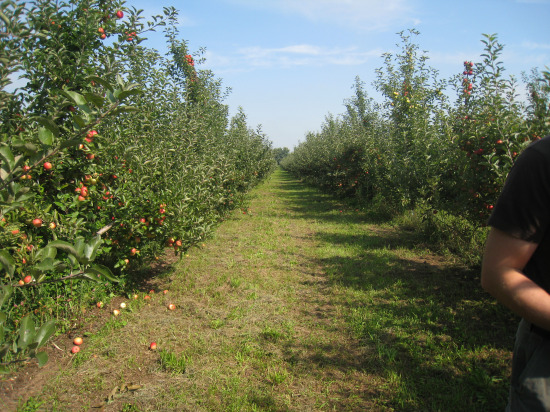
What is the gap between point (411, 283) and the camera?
5.22 metres

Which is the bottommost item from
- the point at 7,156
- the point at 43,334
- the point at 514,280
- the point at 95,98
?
the point at 43,334

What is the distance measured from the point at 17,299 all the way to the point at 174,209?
70.1 inches

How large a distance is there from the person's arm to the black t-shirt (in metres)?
0.03

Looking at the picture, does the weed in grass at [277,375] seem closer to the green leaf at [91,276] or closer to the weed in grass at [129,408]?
the weed in grass at [129,408]

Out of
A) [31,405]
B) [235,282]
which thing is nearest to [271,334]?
[235,282]

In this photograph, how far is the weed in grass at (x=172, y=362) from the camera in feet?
10.5

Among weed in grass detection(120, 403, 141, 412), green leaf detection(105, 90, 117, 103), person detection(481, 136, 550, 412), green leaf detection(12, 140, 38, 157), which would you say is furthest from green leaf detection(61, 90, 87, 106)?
weed in grass detection(120, 403, 141, 412)

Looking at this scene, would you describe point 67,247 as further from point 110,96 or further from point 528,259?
point 528,259

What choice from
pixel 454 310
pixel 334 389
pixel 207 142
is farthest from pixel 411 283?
pixel 207 142

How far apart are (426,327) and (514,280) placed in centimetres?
314

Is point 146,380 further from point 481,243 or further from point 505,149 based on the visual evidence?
point 481,243

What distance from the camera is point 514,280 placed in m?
1.12

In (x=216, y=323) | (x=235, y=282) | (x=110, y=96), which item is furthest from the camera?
(x=235, y=282)

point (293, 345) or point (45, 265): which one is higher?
point (45, 265)
